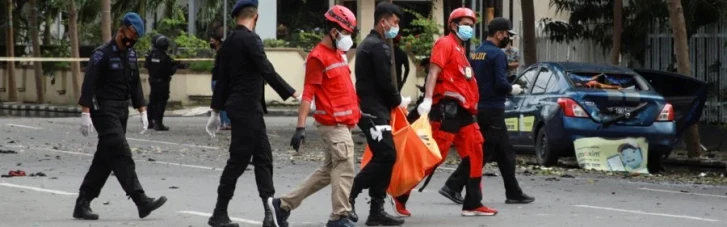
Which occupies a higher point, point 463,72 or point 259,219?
point 463,72

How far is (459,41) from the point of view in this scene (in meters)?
13.3

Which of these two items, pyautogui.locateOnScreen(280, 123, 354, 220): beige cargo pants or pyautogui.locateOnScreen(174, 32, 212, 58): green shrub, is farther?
pyautogui.locateOnScreen(174, 32, 212, 58): green shrub

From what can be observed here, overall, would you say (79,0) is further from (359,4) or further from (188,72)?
(359,4)

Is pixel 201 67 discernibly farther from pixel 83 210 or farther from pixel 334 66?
pixel 334 66

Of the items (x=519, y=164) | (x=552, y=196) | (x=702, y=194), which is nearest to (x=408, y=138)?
(x=552, y=196)

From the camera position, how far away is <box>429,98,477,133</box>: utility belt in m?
13.0

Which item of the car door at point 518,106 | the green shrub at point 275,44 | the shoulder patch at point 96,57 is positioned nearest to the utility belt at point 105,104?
the shoulder patch at point 96,57

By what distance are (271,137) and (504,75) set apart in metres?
12.0

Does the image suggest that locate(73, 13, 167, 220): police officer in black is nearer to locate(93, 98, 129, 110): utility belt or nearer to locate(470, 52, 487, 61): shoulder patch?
locate(93, 98, 129, 110): utility belt

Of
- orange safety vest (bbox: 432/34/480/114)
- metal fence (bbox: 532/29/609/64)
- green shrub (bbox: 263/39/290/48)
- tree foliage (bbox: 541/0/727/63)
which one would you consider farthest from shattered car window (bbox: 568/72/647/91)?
green shrub (bbox: 263/39/290/48)

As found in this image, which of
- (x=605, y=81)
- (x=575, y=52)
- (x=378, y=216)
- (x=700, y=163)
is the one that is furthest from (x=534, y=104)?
(x=575, y=52)

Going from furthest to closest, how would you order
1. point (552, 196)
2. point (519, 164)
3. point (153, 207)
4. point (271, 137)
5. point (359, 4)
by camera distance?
point (359, 4), point (271, 137), point (519, 164), point (552, 196), point (153, 207)

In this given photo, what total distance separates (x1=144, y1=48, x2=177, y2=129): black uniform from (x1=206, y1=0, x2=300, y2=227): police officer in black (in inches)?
581

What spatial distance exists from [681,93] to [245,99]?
1008cm
